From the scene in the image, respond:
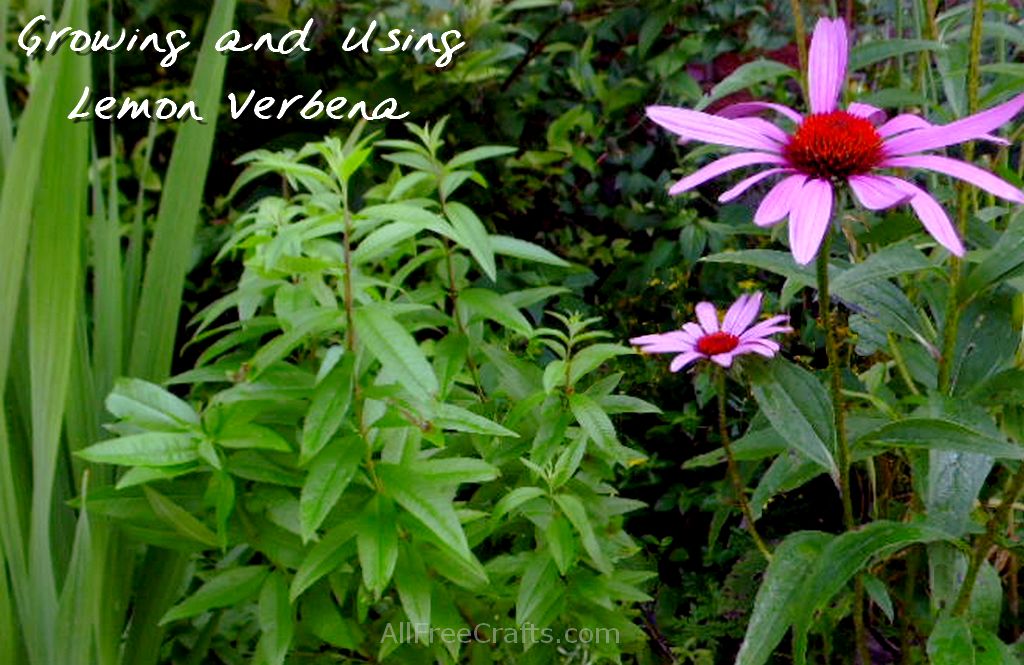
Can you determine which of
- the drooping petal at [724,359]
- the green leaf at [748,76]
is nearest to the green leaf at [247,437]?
the drooping petal at [724,359]

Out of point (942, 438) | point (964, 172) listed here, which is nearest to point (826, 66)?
point (964, 172)

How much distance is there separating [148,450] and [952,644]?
0.60m

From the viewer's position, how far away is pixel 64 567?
111 centimetres

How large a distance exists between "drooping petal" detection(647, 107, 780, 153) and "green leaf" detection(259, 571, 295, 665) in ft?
1.52

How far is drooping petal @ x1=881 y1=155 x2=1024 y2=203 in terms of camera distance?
2.28 ft

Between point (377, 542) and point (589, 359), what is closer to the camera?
point (377, 542)

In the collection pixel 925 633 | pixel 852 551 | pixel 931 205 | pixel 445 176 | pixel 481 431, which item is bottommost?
pixel 925 633

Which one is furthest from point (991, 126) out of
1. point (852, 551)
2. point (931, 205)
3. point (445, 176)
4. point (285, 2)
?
point (285, 2)

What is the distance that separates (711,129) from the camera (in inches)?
30.6

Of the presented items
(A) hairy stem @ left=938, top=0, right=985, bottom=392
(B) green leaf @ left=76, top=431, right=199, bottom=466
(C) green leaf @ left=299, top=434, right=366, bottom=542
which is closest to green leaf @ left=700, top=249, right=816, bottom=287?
(A) hairy stem @ left=938, top=0, right=985, bottom=392

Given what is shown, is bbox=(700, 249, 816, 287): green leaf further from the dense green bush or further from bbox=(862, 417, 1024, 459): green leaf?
bbox=(862, 417, 1024, 459): green leaf

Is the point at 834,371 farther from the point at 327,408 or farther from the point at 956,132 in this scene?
the point at 327,408

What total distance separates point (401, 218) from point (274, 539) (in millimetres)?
280

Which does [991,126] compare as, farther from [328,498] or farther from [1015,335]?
[328,498]
